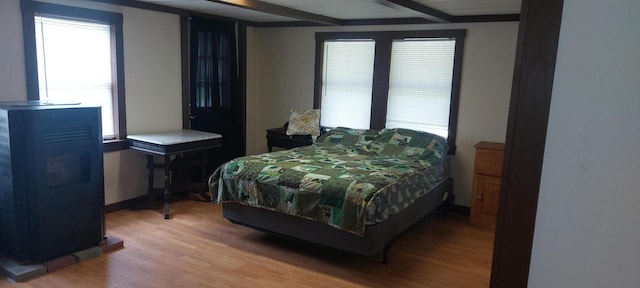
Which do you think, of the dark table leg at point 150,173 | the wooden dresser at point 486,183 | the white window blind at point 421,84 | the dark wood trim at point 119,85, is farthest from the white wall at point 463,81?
the dark wood trim at point 119,85

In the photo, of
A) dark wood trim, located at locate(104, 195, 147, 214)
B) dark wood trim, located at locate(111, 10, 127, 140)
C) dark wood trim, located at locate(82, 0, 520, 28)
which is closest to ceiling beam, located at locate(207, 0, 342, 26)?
dark wood trim, located at locate(82, 0, 520, 28)

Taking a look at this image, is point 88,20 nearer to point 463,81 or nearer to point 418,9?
point 418,9

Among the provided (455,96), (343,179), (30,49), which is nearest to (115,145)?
(30,49)

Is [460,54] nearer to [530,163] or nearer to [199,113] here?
[199,113]

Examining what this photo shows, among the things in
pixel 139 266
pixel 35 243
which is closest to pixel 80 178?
pixel 35 243

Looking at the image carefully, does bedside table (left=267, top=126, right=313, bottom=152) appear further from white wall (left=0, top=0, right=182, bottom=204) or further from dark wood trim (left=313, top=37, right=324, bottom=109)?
white wall (left=0, top=0, right=182, bottom=204)

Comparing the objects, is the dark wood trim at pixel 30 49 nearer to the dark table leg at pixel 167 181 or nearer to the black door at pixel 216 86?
the dark table leg at pixel 167 181

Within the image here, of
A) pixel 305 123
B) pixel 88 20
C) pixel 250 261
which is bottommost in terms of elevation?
pixel 250 261

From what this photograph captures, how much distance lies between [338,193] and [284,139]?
239 centimetres

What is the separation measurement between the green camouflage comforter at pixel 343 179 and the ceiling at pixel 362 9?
1308 millimetres

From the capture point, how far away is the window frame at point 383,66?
15.7ft

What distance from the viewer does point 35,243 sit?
10.3ft

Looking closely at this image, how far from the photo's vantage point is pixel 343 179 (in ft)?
11.3

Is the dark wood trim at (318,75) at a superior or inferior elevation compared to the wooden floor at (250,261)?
superior
